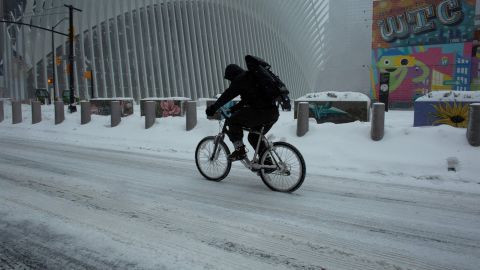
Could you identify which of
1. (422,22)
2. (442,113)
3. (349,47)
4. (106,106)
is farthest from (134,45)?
(442,113)

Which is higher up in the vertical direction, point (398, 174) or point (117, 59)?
point (117, 59)

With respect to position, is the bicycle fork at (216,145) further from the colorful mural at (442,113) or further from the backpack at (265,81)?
the colorful mural at (442,113)

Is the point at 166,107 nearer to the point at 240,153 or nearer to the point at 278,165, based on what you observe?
the point at 240,153

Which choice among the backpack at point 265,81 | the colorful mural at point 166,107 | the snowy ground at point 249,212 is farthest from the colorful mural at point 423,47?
the backpack at point 265,81

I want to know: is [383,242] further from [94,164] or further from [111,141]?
[111,141]

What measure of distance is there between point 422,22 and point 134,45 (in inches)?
1091

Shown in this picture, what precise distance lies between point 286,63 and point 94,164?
205 ft

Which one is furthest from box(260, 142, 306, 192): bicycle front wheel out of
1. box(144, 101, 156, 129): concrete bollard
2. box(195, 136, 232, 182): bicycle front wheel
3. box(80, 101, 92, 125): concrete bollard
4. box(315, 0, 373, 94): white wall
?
box(315, 0, 373, 94): white wall

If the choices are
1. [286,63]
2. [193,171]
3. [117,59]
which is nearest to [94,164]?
[193,171]

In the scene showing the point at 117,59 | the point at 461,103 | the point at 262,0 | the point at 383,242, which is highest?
the point at 262,0

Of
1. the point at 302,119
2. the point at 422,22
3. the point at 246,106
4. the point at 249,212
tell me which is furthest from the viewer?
the point at 422,22

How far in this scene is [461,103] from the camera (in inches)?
352

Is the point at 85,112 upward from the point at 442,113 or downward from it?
upward

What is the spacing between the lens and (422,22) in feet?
83.9
